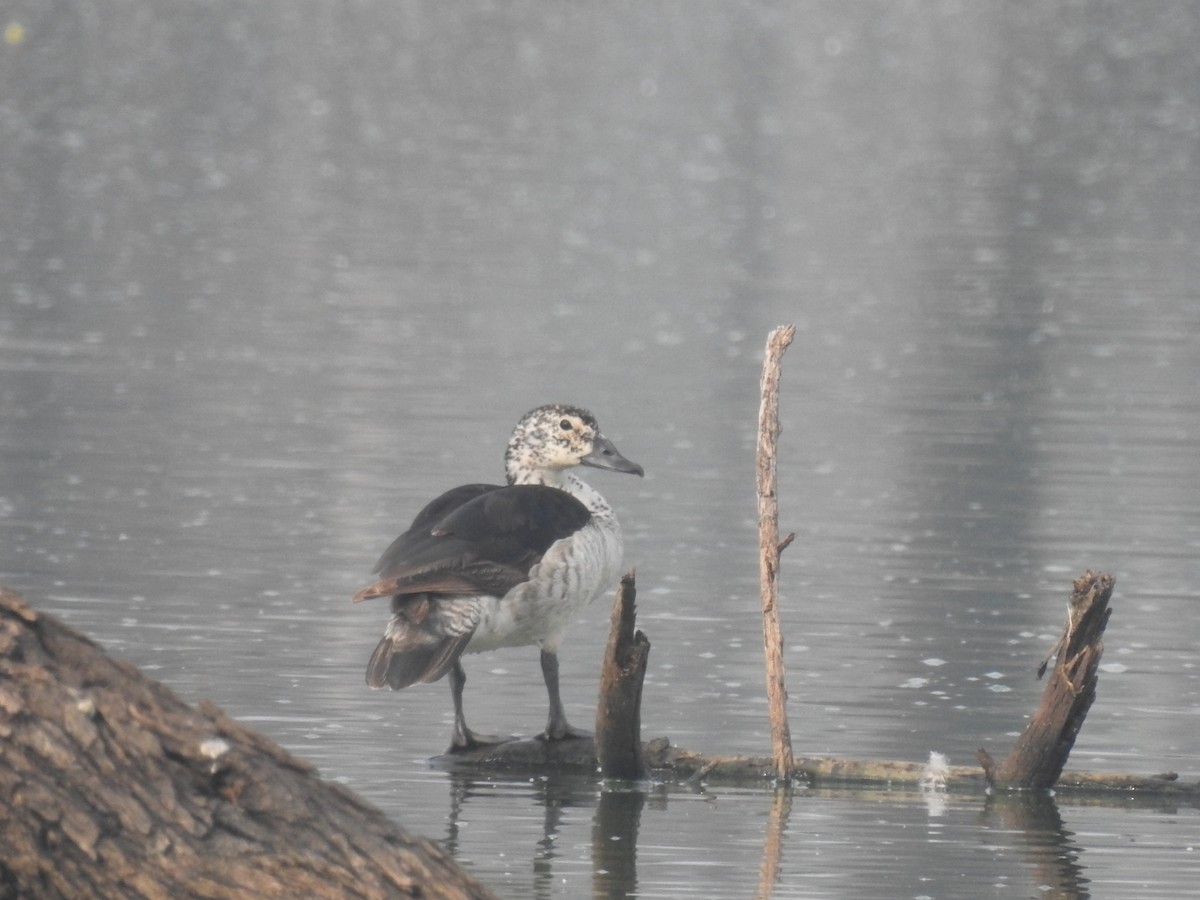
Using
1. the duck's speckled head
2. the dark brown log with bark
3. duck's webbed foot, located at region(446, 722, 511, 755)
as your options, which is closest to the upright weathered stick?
duck's webbed foot, located at region(446, 722, 511, 755)

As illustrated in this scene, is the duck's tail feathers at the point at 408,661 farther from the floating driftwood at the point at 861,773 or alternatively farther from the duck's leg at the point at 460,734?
the floating driftwood at the point at 861,773

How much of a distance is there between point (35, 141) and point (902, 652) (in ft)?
98.5

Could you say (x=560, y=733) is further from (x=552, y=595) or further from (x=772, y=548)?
(x=772, y=548)

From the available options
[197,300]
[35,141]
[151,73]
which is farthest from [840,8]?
[197,300]

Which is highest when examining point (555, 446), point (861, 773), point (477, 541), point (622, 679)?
point (555, 446)

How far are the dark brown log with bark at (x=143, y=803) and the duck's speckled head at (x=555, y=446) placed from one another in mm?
4639

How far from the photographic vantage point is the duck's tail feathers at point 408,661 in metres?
8.45

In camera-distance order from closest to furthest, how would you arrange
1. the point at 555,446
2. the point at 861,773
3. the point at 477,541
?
the point at 861,773, the point at 477,541, the point at 555,446

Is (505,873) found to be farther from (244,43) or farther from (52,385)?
(244,43)

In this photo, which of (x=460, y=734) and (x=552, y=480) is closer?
(x=460, y=734)

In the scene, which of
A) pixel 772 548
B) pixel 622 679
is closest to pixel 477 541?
pixel 622 679

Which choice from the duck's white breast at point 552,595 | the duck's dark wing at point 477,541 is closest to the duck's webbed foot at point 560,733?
the duck's white breast at point 552,595

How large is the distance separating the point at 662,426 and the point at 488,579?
845 centimetres

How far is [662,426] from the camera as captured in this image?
17.2 meters
